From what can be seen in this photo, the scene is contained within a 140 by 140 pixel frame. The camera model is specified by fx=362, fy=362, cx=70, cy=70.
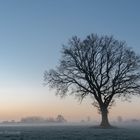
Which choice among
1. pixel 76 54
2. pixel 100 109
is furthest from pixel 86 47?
pixel 100 109

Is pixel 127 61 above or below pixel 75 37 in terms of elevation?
below

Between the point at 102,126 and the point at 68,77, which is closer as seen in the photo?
the point at 102,126

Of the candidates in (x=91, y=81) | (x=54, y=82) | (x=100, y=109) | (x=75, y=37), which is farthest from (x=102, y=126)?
(x=75, y=37)

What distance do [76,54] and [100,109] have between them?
8.60m

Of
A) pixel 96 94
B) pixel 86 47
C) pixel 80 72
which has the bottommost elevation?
pixel 96 94

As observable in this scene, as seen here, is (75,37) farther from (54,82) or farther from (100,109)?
(100,109)

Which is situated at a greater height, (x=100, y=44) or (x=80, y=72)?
(x=100, y=44)

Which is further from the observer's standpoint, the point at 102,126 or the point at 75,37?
the point at 75,37

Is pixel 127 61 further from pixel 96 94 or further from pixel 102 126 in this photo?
pixel 102 126

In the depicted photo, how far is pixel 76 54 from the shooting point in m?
52.0

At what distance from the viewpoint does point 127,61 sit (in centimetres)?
5216

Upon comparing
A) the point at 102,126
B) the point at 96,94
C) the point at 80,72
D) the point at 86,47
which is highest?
the point at 86,47

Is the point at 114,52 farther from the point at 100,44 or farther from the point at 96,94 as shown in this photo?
the point at 96,94

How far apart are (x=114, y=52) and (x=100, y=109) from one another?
843cm
